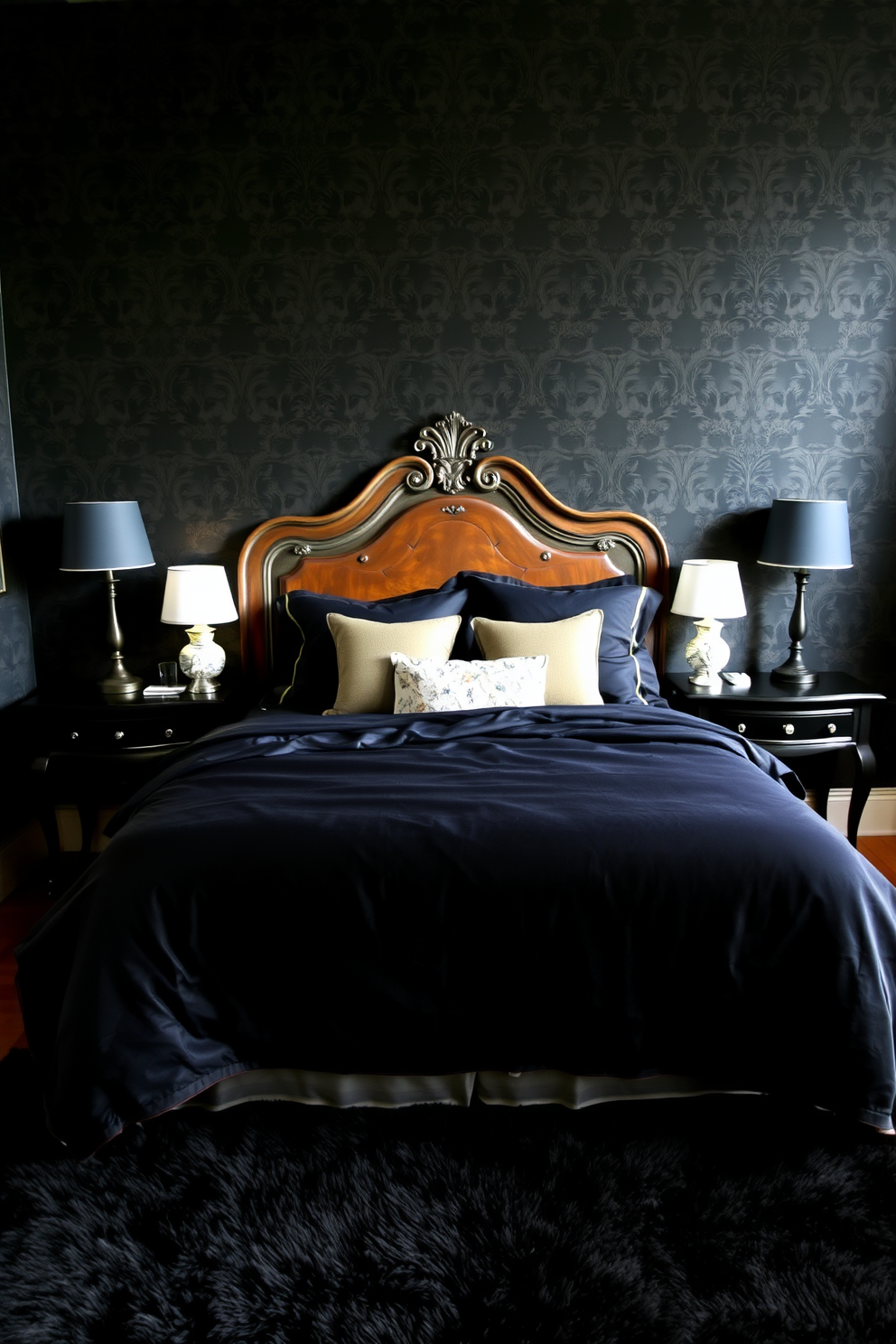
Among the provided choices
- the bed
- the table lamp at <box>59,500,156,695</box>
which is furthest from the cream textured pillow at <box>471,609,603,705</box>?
the table lamp at <box>59,500,156,695</box>

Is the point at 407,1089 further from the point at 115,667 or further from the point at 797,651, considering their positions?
the point at 797,651

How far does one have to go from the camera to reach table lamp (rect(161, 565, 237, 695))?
370 cm

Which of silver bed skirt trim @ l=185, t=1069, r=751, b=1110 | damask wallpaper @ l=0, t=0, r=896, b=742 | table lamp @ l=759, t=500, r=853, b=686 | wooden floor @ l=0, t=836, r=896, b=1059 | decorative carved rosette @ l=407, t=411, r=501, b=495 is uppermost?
damask wallpaper @ l=0, t=0, r=896, b=742

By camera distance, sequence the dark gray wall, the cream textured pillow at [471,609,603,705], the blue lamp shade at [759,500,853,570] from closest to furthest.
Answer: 1. the cream textured pillow at [471,609,603,705]
2. the blue lamp shade at [759,500,853,570]
3. the dark gray wall

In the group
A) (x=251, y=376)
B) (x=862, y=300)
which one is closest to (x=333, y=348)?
(x=251, y=376)

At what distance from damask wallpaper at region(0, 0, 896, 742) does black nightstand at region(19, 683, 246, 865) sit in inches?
19.9

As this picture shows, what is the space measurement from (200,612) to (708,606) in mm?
1964

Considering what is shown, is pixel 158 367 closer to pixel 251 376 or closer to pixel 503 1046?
pixel 251 376

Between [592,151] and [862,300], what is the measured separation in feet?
4.05

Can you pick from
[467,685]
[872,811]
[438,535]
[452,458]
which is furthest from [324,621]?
[872,811]

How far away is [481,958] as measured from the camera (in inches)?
84.8

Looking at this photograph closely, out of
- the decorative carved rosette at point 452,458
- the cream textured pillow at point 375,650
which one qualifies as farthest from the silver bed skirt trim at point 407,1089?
the decorative carved rosette at point 452,458

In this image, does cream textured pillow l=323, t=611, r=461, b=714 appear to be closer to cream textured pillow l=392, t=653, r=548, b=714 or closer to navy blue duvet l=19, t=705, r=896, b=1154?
cream textured pillow l=392, t=653, r=548, b=714

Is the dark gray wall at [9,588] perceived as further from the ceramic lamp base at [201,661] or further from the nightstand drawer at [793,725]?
the nightstand drawer at [793,725]
